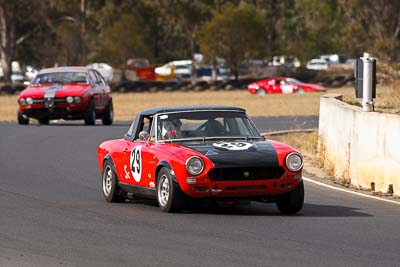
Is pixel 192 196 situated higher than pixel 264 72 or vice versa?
pixel 192 196

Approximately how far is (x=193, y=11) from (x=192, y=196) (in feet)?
241

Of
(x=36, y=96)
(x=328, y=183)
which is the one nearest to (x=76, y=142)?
(x=36, y=96)

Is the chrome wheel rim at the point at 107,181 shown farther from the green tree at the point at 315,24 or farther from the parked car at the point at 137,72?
the green tree at the point at 315,24

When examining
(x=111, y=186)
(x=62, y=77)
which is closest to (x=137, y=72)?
(x=62, y=77)

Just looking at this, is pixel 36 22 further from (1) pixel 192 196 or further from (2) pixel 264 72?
(1) pixel 192 196

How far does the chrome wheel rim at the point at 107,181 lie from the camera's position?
1506cm

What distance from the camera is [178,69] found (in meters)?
104

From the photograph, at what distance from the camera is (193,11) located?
8600 centimetres

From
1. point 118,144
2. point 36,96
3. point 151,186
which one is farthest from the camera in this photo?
point 36,96

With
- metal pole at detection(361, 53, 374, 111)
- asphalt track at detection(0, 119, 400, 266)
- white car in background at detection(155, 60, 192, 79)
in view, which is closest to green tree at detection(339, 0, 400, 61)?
white car in background at detection(155, 60, 192, 79)

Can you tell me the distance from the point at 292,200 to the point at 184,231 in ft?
6.04

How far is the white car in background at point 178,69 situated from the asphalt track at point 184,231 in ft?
249

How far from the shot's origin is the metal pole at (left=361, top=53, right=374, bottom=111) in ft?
56.6

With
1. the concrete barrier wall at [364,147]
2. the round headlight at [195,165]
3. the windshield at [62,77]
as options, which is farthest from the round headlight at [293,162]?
the windshield at [62,77]
